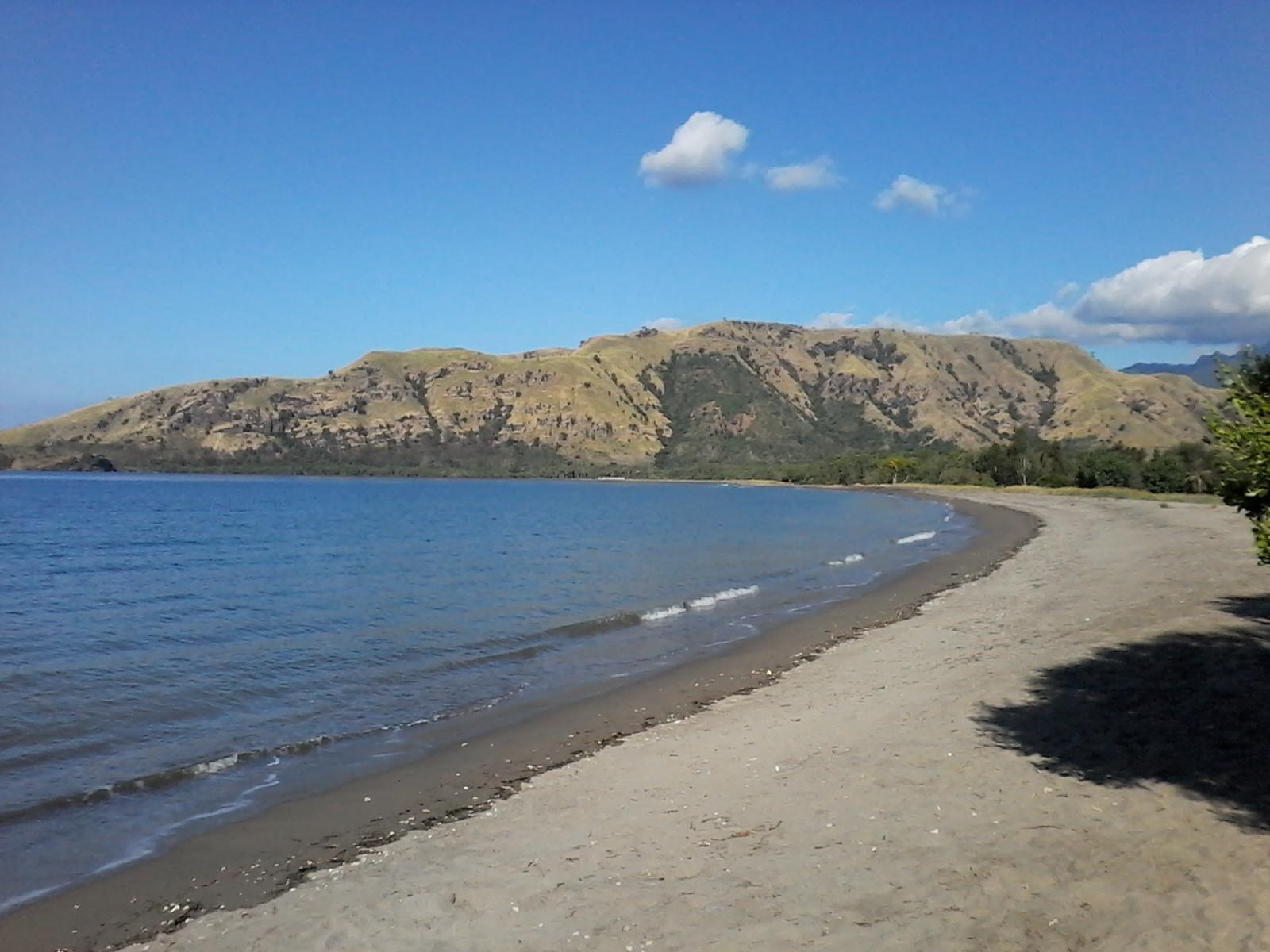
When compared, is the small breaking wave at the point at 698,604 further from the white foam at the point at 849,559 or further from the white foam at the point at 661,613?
the white foam at the point at 849,559

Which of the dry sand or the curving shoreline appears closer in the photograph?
the dry sand

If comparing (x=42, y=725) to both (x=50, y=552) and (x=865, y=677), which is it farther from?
(x=50, y=552)

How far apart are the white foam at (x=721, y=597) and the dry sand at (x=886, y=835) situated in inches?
512

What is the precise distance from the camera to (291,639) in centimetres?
2286

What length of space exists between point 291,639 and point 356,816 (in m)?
13.4

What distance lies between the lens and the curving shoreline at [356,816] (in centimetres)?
820

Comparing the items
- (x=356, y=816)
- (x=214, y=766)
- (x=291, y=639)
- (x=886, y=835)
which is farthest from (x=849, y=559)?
(x=886, y=835)

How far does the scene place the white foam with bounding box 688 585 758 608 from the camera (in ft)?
93.8

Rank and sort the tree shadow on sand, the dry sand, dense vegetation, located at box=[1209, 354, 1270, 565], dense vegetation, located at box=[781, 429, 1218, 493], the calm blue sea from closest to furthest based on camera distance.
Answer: the dry sand, dense vegetation, located at box=[1209, 354, 1270, 565], the tree shadow on sand, the calm blue sea, dense vegetation, located at box=[781, 429, 1218, 493]

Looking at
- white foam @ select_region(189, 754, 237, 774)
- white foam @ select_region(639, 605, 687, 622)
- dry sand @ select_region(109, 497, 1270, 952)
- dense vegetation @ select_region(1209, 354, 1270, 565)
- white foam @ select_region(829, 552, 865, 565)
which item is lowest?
white foam @ select_region(829, 552, 865, 565)

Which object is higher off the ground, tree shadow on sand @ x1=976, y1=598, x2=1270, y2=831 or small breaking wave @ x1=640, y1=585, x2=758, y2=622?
tree shadow on sand @ x1=976, y1=598, x2=1270, y2=831

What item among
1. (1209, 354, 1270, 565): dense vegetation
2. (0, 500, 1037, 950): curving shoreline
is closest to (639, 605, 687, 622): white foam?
(0, 500, 1037, 950): curving shoreline

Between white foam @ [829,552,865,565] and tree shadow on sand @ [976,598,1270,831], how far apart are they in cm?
2464

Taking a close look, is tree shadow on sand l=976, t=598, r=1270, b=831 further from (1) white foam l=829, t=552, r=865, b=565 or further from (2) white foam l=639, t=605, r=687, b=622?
(1) white foam l=829, t=552, r=865, b=565
